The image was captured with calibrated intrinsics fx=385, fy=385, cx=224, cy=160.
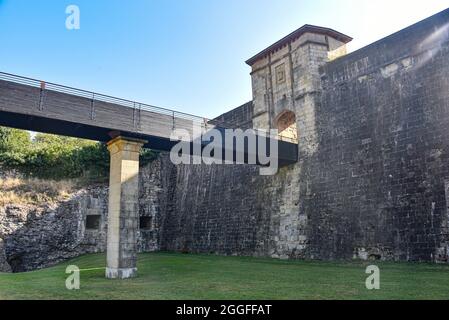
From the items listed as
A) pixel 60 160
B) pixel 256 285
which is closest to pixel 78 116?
pixel 256 285

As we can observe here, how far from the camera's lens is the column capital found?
1041cm

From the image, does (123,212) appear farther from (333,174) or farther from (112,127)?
(333,174)

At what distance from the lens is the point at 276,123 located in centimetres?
1648

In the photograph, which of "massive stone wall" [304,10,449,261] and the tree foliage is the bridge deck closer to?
"massive stone wall" [304,10,449,261]

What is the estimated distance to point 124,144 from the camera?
10445 mm

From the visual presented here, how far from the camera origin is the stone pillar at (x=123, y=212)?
974 cm

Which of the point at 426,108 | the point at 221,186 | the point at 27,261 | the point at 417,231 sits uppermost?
the point at 426,108

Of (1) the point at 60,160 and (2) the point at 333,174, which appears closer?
(2) the point at 333,174

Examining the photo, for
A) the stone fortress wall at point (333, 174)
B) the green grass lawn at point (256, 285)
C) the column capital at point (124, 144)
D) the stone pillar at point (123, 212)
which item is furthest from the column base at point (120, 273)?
the stone fortress wall at point (333, 174)

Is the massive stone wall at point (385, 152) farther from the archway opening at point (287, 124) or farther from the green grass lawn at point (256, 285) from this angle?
the archway opening at point (287, 124)

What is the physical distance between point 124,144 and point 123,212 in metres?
1.84
